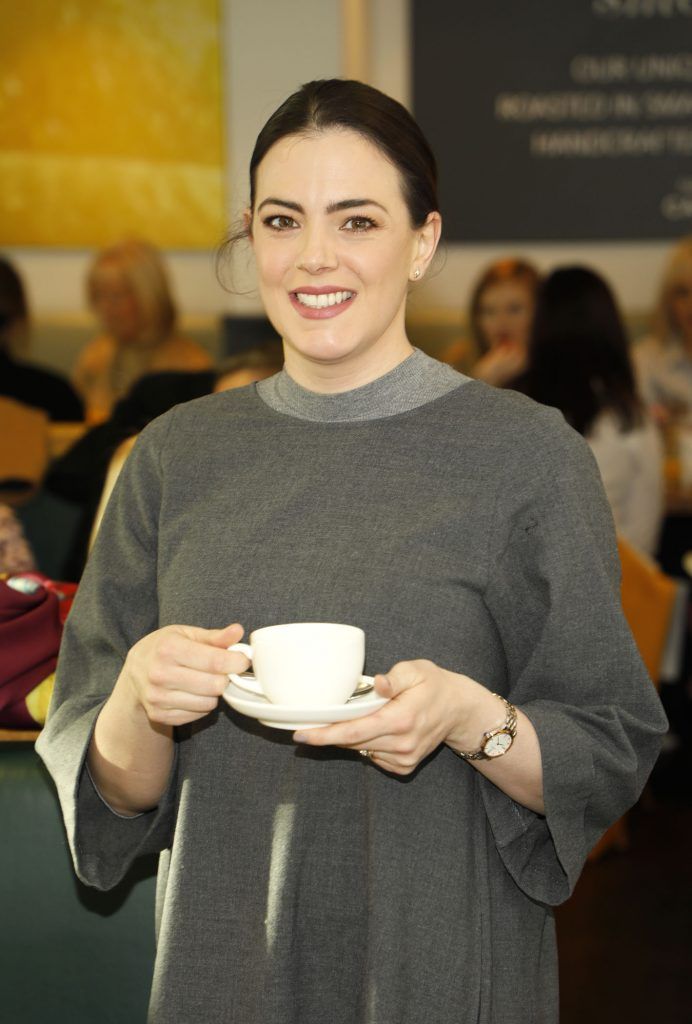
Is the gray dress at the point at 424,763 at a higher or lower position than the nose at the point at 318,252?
lower

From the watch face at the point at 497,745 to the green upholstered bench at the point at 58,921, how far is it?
61 cm

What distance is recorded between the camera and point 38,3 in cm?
638

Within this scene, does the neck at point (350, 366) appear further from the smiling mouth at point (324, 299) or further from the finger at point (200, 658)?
the finger at point (200, 658)

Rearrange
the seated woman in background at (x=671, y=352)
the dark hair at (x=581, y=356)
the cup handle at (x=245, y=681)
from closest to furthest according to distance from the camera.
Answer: the cup handle at (x=245, y=681) → the dark hair at (x=581, y=356) → the seated woman in background at (x=671, y=352)

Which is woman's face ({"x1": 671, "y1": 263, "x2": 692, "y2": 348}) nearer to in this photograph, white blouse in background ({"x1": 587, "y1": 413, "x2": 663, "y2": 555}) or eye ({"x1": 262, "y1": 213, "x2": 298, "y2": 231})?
white blouse in background ({"x1": 587, "y1": 413, "x2": 663, "y2": 555})

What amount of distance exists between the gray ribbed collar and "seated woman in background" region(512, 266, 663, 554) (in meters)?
2.32

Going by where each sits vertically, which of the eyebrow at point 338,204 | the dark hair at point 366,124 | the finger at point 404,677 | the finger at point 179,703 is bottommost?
the finger at point 179,703

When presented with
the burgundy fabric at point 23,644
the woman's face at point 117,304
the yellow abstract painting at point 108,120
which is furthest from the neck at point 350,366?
the yellow abstract painting at point 108,120

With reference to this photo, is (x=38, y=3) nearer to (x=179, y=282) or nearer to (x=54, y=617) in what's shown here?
(x=179, y=282)

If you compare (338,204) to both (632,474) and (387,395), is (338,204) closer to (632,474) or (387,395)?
(387,395)

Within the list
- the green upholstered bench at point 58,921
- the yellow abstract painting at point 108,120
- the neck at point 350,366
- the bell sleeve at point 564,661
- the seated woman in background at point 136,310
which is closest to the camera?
the bell sleeve at point 564,661

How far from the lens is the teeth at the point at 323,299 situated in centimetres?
145

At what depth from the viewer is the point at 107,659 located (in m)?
1.52

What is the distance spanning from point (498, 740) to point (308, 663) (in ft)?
0.75
